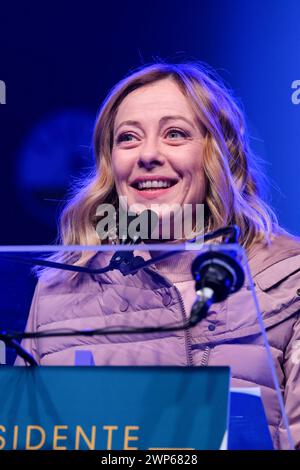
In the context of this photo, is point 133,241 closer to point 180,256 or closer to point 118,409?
point 180,256

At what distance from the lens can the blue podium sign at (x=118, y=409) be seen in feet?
2.85

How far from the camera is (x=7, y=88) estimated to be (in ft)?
8.15

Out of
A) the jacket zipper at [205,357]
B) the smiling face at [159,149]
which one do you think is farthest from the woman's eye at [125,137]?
the jacket zipper at [205,357]

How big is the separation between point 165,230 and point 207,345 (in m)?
0.80

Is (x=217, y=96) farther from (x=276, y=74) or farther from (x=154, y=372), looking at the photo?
(x=154, y=372)

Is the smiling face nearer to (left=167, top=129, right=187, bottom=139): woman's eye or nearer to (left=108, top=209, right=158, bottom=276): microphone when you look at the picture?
(left=167, top=129, right=187, bottom=139): woman's eye

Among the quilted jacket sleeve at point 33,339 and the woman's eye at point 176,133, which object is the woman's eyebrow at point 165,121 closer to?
the woman's eye at point 176,133

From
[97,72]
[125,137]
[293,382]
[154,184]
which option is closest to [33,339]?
[293,382]

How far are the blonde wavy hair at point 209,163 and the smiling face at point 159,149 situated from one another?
0.09 ft

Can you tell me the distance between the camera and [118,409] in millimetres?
890
